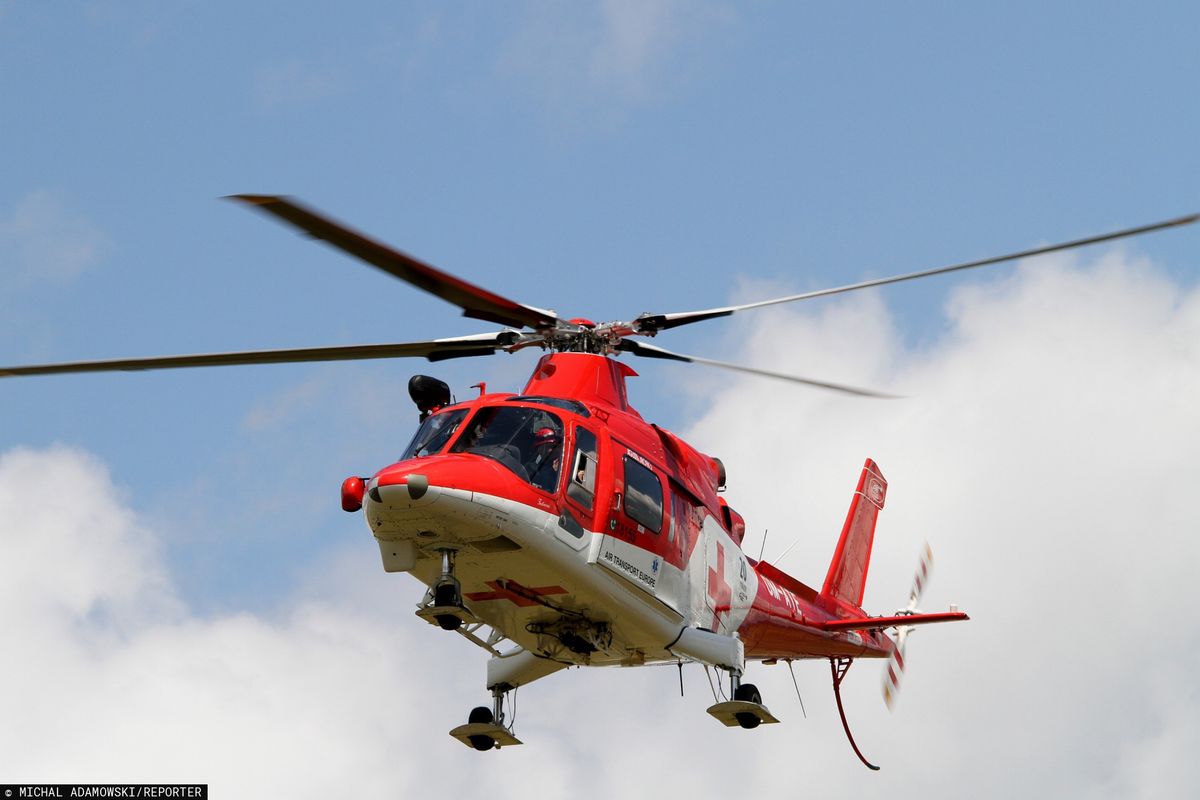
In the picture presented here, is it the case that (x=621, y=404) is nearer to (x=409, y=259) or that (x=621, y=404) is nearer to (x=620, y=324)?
(x=620, y=324)

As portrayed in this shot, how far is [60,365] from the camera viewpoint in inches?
703

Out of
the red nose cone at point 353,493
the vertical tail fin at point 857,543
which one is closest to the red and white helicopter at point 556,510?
the red nose cone at point 353,493

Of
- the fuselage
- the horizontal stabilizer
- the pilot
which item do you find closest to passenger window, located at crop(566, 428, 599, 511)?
the fuselage

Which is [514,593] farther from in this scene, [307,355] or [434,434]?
[307,355]

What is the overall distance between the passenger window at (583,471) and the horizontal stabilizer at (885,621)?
724cm

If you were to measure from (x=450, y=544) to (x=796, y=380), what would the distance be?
17.5ft

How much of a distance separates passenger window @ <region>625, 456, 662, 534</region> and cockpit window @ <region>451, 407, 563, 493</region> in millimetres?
1298

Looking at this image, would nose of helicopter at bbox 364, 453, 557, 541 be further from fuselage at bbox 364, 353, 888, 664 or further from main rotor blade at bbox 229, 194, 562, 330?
main rotor blade at bbox 229, 194, 562, 330

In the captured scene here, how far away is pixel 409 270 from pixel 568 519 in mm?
3583

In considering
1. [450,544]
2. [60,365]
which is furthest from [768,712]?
[60,365]

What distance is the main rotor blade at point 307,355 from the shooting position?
17938mm

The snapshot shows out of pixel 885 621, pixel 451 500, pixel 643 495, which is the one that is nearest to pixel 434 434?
pixel 451 500

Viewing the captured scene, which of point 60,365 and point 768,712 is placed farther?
point 768,712

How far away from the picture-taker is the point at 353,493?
18.5 m
